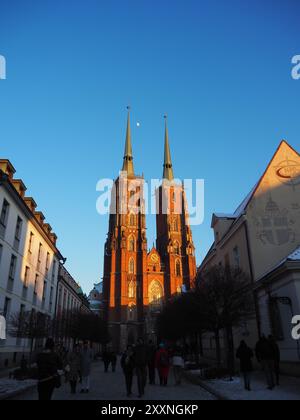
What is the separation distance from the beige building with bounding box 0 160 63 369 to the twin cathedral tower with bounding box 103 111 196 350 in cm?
4249

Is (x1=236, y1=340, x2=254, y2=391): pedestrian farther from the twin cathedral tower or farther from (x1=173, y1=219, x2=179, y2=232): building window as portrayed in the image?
(x1=173, y1=219, x2=179, y2=232): building window

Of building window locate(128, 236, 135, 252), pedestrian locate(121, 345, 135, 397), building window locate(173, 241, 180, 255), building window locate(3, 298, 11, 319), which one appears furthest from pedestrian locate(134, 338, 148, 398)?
building window locate(173, 241, 180, 255)

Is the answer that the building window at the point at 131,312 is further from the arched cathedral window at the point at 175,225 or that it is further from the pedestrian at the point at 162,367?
the pedestrian at the point at 162,367

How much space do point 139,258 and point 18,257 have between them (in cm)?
5750

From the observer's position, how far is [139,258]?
8175cm

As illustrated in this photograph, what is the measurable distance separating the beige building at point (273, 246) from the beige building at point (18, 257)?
53.3 feet

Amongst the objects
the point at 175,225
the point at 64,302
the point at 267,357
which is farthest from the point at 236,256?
the point at 175,225

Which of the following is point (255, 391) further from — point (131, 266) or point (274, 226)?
point (131, 266)

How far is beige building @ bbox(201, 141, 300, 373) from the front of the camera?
1734cm

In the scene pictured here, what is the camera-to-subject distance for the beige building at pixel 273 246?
56.9ft

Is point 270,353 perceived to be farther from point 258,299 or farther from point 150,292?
point 150,292

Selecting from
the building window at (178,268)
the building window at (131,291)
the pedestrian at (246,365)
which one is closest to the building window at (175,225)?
the building window at (178,268)

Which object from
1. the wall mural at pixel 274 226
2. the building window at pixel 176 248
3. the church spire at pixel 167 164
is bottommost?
the wall mural at pixel 274 226

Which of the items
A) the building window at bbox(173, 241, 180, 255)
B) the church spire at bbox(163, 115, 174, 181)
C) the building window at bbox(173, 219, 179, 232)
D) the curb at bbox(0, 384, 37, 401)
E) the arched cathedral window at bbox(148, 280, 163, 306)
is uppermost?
the church spire at bbox(163, 115, 174, 181)
